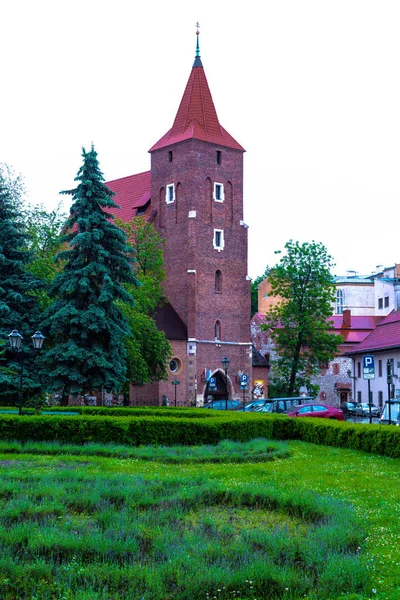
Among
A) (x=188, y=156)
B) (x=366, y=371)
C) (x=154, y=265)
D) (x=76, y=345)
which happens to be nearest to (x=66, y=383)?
(x=76, y=345)

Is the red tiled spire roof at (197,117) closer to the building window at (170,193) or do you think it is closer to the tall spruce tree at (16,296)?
the building window at (170,193)

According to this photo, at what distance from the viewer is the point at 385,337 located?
52.4m

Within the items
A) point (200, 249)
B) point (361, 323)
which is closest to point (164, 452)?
point (200, 249)

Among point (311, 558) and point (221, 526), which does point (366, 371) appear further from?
point (311, 558)

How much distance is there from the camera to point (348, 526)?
9.23m

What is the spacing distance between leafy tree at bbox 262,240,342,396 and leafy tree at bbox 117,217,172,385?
812cm

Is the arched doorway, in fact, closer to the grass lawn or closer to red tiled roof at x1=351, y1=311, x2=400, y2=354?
red tiled roof at x1=351, y1=311, x2=400, y2=354

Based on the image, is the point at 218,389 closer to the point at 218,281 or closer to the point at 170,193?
the point at 218,281

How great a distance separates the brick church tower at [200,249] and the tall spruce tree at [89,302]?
20221 mm

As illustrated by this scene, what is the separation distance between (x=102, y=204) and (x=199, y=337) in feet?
74.8

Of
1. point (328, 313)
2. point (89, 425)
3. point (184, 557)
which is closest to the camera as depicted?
point (184, 557)

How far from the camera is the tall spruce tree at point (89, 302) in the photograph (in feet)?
111

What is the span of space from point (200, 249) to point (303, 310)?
358 inches

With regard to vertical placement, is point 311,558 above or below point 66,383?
below
